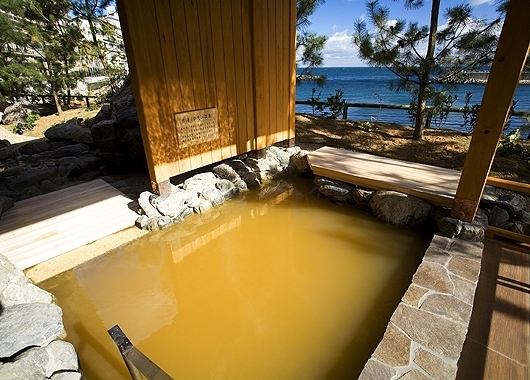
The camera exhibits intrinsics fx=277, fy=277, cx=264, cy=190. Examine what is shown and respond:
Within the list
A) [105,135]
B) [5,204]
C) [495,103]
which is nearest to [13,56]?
[105,135]

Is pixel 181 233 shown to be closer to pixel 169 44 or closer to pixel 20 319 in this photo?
pixel 20 319

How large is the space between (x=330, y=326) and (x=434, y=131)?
5872 mm

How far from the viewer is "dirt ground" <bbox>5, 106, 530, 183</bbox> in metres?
4.50

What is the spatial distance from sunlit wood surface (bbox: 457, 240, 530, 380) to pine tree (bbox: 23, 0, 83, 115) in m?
12.6

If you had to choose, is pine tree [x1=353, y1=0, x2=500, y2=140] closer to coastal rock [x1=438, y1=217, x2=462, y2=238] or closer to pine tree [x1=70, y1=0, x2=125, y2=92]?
coastal rock [x1=438, y1=217, x2=462, y2=238]

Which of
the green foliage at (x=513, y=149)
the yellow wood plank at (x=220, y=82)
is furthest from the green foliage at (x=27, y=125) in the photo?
the green foliage at (x=513, y=149)

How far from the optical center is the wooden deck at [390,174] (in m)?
3.36

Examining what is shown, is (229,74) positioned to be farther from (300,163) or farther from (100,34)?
(100,34)

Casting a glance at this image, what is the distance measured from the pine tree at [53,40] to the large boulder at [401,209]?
37.6ft

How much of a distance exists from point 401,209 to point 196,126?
298 centimetres

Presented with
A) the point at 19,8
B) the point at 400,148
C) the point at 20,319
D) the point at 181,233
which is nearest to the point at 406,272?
the point at 181,233

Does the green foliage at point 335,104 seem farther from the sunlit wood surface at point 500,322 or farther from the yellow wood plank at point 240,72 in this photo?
the sunlit wood surface at point 500,322

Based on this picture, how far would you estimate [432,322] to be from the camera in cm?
198

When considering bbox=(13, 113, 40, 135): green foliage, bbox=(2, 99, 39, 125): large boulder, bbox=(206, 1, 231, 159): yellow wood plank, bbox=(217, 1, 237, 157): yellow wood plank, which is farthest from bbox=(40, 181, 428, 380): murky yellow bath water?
bbox=(2, 99, 39, 125): large boulder
